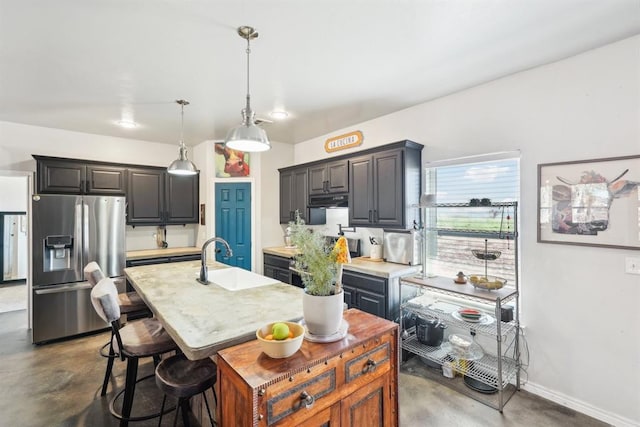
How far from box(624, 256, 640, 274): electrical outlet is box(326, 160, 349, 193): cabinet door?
257 centimetres

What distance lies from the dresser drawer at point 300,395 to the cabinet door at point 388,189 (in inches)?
83.8

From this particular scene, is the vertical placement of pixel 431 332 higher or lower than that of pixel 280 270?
lower

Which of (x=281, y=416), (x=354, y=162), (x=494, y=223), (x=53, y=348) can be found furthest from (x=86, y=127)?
(x=494, y=223)

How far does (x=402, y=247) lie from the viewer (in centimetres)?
333

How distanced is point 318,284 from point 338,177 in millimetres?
2626

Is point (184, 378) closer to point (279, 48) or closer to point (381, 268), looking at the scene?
point (381, 268)

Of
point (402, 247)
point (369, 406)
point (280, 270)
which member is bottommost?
point (369, 406)

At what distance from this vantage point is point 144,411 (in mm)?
2262

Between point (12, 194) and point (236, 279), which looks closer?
point (236, 279)

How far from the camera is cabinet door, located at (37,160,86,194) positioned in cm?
376

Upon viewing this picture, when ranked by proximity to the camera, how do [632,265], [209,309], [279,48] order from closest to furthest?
1. [209,309]
2. [632,265]
3. [279,48]

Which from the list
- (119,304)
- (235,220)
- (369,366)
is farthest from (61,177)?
(369,366)

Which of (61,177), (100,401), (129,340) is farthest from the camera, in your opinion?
(61,177)

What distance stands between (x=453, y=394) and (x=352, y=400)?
159 centimetres
